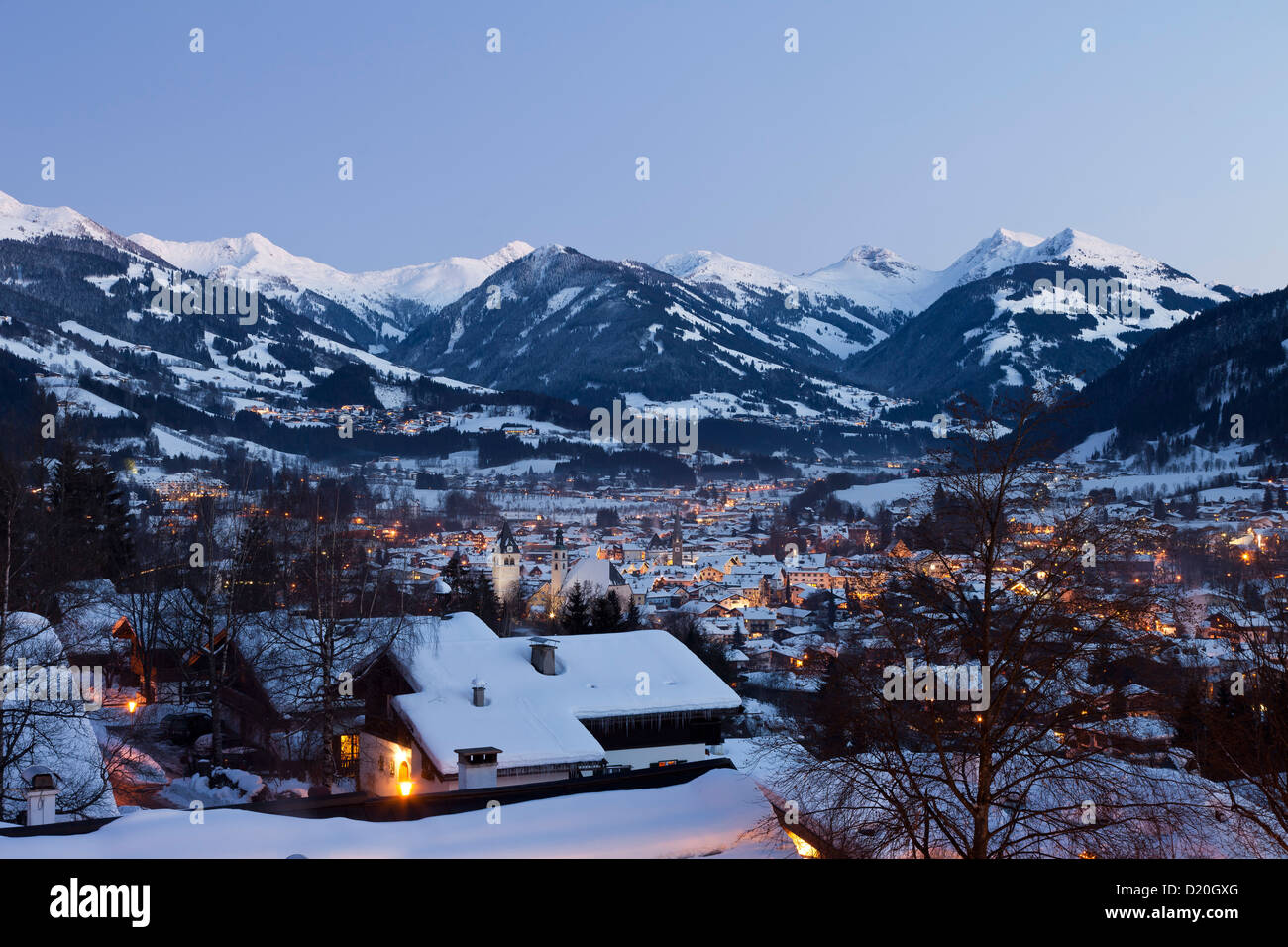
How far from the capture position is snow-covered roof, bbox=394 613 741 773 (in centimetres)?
2177

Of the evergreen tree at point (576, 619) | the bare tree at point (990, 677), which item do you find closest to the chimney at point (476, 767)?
the bare tree at point (990, 677)

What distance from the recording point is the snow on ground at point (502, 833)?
9.72 meters

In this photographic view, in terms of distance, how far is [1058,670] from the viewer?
441 inches

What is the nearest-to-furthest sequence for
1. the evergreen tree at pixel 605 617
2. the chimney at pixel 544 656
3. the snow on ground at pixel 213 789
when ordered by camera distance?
the snow on ground at pixel 213 789 < the chimney at pixel 544 656 < the evergreen tree at pixel 605 617

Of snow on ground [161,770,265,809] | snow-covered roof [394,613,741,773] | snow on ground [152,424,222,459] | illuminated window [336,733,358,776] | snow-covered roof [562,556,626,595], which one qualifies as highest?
snow on ground [152,424,222,459]

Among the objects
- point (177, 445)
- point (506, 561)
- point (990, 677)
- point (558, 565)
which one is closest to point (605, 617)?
point (990, 677)

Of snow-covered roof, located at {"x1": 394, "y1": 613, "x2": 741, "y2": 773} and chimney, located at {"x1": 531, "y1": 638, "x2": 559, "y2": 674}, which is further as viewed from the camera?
chimney, located at {"x1": 531, "y1": 638, "x2": 559, "y2": 674}

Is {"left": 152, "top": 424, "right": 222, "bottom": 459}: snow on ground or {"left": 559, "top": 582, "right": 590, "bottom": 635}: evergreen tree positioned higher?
{"left": 152, "top": 424, "right": 222, "bottom": 459}: snow on ground

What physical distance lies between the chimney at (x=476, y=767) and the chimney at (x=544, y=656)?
4.69 m

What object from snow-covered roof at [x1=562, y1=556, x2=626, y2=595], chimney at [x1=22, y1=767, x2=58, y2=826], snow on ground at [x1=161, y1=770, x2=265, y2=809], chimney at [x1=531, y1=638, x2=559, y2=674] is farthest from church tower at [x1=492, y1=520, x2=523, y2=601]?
chimney at [x1=22, y1=767, x2=58, y2=826]

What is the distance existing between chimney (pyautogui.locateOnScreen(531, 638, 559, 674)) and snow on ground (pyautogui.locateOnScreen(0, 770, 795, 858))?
42.6 feet

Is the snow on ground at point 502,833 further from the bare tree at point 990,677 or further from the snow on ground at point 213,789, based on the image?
the snow on ground at point 213,789

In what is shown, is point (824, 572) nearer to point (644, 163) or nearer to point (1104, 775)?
point (644, 163)

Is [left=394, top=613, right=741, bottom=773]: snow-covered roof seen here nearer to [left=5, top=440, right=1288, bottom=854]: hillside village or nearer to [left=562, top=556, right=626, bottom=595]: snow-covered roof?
[left=5, top=440, right=1288, bottom=854]: hillside village
